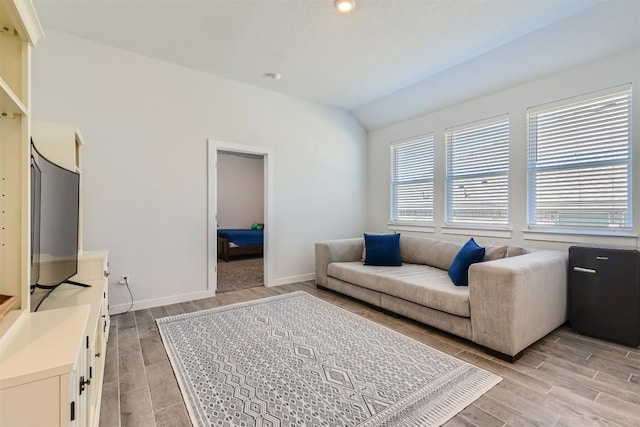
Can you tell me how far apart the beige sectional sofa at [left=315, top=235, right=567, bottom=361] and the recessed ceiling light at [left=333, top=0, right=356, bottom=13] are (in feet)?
7.57

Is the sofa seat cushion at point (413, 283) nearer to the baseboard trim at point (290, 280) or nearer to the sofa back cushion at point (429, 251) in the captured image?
the sofa back cushion at point (429, 251)

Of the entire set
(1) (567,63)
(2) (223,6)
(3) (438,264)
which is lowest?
(3) (438,264)

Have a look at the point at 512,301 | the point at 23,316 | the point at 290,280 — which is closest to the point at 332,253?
the point at 290,280

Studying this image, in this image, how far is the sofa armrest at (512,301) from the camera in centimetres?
221

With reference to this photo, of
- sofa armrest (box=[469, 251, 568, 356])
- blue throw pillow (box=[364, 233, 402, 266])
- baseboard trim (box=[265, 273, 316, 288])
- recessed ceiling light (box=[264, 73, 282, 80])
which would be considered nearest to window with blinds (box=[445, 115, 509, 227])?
blue throw pillow (box=[364, 233, 402, 266])

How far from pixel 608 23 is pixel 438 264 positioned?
2.67 metres

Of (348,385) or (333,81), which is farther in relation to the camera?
(333,81)

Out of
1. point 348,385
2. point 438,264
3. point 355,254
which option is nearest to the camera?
point 348,385

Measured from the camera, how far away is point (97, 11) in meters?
2.60

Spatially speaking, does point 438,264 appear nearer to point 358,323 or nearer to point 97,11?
point 358,323

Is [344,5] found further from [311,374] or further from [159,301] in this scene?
[159,301]

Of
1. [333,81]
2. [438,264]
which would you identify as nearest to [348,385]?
[438,264]

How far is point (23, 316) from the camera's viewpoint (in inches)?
43.4

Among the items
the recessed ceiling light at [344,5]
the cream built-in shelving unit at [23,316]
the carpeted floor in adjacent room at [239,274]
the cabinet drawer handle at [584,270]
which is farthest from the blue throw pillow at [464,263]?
the cream built-in shelving unit at [23,316]
